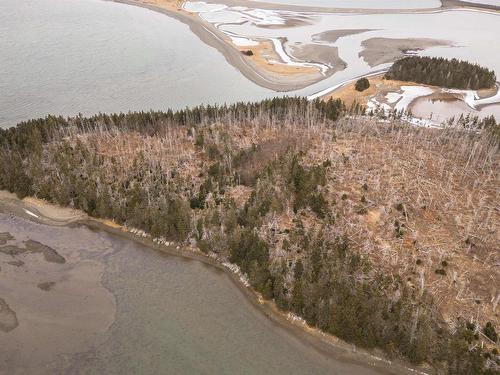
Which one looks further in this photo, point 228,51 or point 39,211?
point 228,51

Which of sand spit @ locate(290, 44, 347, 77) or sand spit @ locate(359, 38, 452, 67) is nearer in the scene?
sand spit @ locate(290, 44, 347, 77)

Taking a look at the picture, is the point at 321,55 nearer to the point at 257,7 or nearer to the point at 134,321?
the point at 257,7

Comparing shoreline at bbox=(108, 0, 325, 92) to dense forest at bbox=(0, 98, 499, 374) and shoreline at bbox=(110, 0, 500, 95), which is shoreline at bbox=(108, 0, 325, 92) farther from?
dense forest at bbox=(0, 98, 499, 374)

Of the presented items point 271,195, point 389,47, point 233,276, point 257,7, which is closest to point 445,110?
point 389,47

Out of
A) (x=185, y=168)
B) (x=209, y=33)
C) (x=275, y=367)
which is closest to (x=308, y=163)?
(x=185, y=168)

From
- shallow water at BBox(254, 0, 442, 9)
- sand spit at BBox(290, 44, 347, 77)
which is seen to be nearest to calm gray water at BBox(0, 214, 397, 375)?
sand spit at BBox(290, 44, 347, 77)
